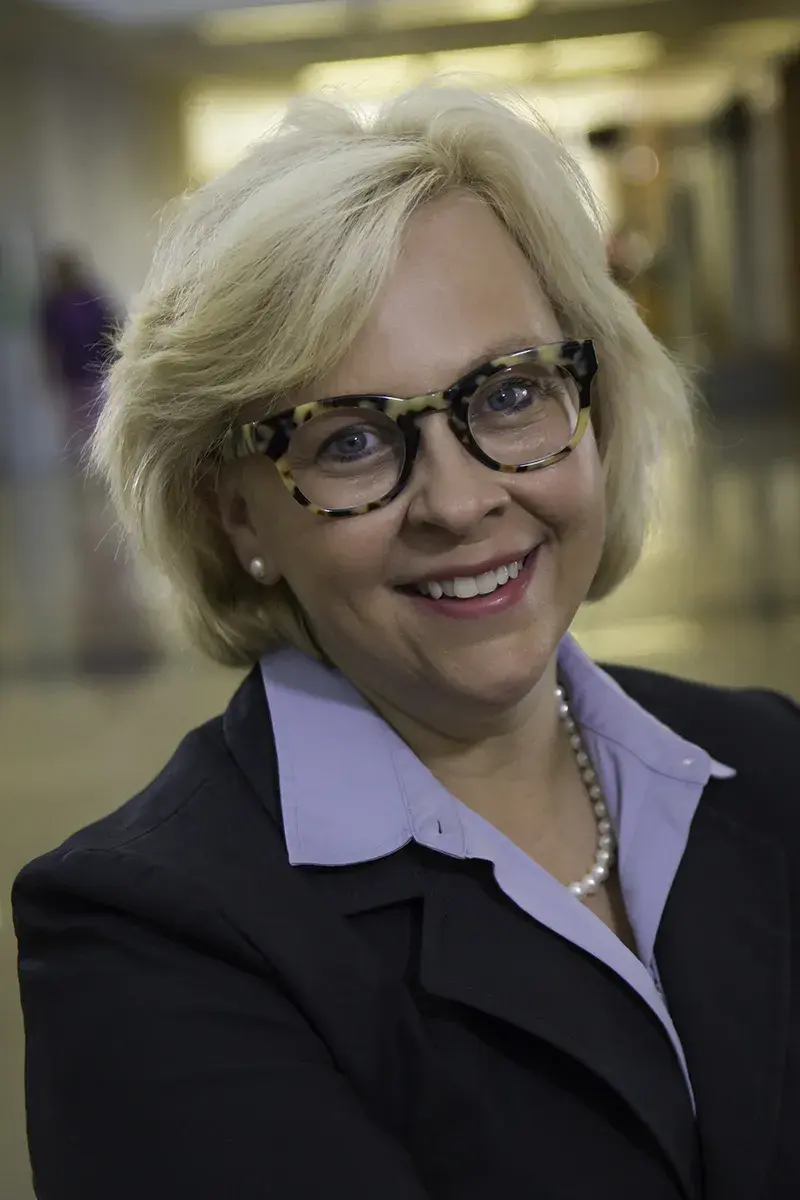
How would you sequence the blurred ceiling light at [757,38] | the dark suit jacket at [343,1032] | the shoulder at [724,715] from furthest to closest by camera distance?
the blurred ceiling light at [757,38] → the shoulder at [724,715] → the dark suit jacket at [343,1032]

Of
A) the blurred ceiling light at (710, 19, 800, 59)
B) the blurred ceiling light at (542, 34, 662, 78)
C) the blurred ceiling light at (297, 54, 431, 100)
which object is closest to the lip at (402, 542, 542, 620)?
the blurred ceiling light at (297, 54, 431, 100)

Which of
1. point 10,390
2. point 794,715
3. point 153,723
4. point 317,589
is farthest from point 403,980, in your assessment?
point 10,390

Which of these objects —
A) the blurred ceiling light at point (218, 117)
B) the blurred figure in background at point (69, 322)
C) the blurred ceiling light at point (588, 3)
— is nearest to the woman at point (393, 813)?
the blurred figure in background at point (69, 322)

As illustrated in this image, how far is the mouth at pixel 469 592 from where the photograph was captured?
114 centimetres

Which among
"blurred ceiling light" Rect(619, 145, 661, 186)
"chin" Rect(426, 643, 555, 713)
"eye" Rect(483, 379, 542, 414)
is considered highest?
"blurred ceiling light" Rect(619, 145, 661, 186)

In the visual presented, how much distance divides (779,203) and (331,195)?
14.3 meters

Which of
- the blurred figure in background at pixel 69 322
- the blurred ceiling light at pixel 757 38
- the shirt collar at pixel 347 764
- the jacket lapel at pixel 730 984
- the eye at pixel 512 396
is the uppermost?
the blurred ceiling light at pixel 757 38

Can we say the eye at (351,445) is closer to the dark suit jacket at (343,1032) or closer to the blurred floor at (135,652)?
the dark suit jacket at (343,1032)

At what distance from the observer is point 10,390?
13469 mm

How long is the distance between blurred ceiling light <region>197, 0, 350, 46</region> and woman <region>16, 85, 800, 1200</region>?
12514 millimetres

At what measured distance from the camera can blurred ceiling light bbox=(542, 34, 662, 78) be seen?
13.7 m

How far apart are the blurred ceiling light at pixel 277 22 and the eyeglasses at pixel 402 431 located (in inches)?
497

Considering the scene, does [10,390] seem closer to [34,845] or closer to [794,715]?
[34,845]

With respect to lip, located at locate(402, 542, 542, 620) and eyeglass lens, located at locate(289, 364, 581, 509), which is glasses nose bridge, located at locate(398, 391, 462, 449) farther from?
lip, located at locate(402, 542, 542, 620)
